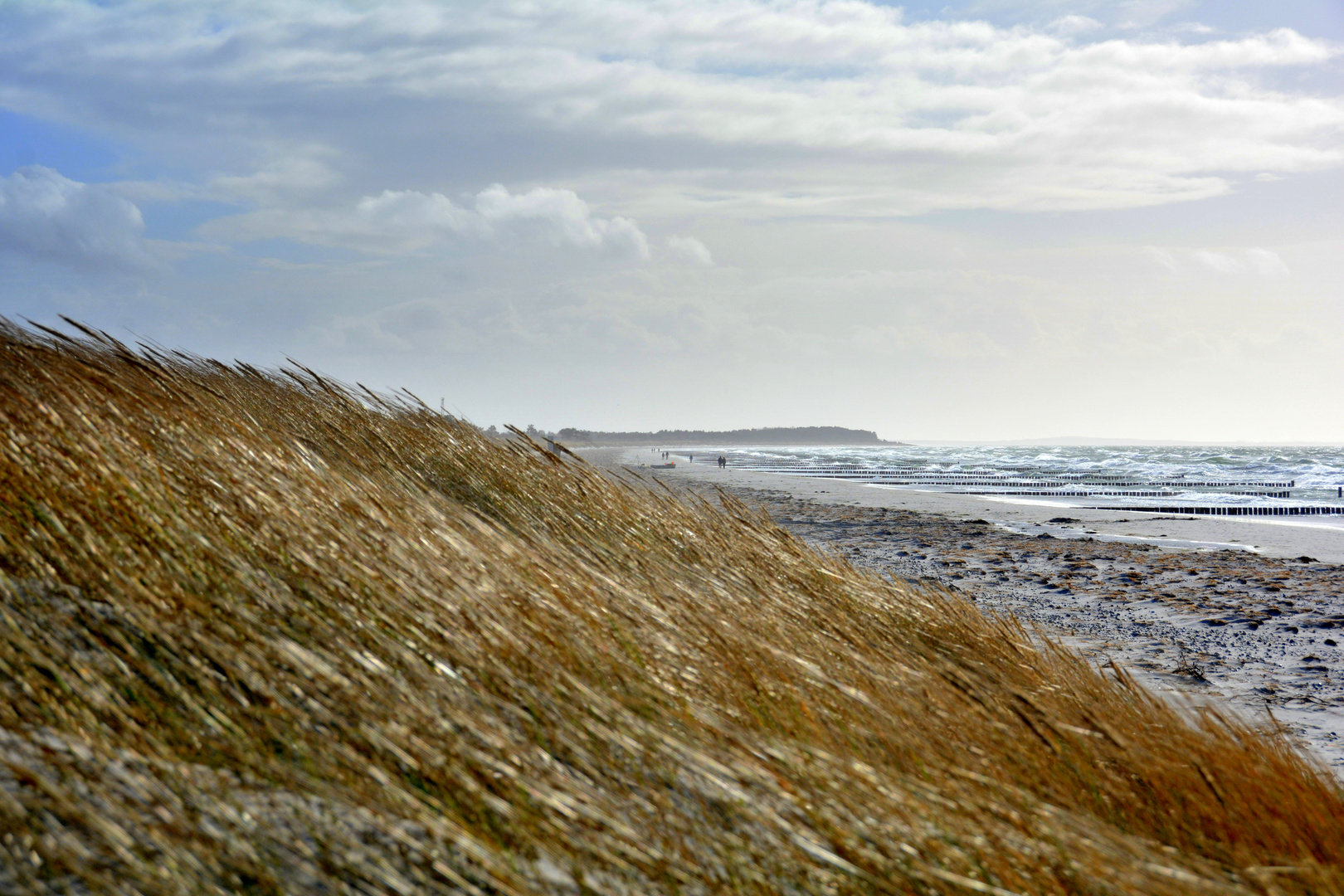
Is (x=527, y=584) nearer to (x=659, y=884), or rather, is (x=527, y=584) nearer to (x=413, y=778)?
(x=413, y=778)

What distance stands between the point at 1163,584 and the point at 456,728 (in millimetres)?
9078

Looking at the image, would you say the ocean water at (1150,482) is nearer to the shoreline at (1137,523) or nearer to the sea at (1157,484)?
the sea at (1157,484)

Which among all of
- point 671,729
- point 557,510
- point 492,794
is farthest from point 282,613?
point 557,510

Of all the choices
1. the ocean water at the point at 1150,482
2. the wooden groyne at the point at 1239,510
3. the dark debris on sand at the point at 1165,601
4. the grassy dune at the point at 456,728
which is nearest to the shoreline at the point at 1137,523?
the wooden groyne at the point at 1239,510

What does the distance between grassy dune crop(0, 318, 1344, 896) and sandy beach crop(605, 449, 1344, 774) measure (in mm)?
954

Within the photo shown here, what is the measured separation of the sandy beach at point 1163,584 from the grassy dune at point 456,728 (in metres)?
0.95

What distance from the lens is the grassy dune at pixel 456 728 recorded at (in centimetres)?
A: 211

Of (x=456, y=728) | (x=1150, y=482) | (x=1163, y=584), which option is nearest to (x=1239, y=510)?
(x=1163, y=584)

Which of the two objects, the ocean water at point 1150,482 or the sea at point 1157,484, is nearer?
the sea at point 1157,484

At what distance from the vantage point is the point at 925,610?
4.94m

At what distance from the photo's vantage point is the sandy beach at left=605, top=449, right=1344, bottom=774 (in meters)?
5.55

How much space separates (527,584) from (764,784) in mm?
1294

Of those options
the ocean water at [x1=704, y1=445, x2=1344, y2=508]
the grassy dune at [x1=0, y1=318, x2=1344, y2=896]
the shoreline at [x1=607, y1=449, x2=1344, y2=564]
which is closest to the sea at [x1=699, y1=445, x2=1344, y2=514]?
the ocean water at [x1=704, y1=445, x2=1344, y2=508]

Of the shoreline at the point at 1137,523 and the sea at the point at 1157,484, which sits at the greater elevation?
the sea at the point at 1157,484
